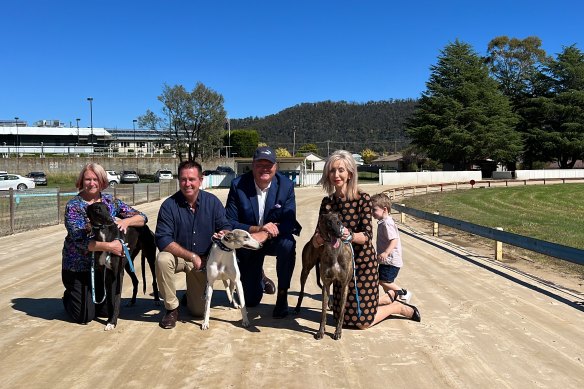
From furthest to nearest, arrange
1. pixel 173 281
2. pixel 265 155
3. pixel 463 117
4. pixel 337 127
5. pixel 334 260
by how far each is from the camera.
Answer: pixel 337 127, pixel 463 117, pixel 265 155, pixel 173 281, pixel 334 260

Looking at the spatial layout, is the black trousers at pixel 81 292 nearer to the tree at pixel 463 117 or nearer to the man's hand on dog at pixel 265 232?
the man's hand on dog at pixel 265 232

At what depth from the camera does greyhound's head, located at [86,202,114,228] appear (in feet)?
17.3

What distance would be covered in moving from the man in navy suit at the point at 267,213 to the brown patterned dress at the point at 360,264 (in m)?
0.74

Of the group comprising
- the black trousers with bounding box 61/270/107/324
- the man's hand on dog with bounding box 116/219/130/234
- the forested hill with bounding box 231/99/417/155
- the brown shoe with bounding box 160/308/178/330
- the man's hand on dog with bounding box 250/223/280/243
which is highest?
the forested hill with bounding box 231/99/417/155

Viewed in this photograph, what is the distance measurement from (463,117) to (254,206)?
60029 millimetres

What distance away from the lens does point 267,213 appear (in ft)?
20.0

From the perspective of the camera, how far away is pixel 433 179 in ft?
184

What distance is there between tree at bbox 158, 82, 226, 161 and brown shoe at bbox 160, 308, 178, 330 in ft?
179

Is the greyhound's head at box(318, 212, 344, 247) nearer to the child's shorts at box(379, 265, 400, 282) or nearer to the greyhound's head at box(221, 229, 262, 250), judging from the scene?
the greyhound's head at box(221, 229, 262, 250)

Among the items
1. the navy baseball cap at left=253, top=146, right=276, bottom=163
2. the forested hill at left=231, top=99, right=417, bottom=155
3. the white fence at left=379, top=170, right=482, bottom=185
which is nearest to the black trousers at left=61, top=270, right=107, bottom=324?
the navy baseball cap at left=253, top=146, right=276, bottom=163

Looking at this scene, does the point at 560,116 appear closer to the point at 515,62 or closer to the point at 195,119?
the point at 515,62

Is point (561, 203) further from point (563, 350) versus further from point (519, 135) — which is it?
point (519, 135)

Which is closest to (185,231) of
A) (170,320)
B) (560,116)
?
(170,320)

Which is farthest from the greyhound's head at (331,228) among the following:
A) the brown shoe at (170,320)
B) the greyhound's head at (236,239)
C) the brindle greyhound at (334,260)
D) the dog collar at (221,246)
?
the brown shoe at (170,320)
